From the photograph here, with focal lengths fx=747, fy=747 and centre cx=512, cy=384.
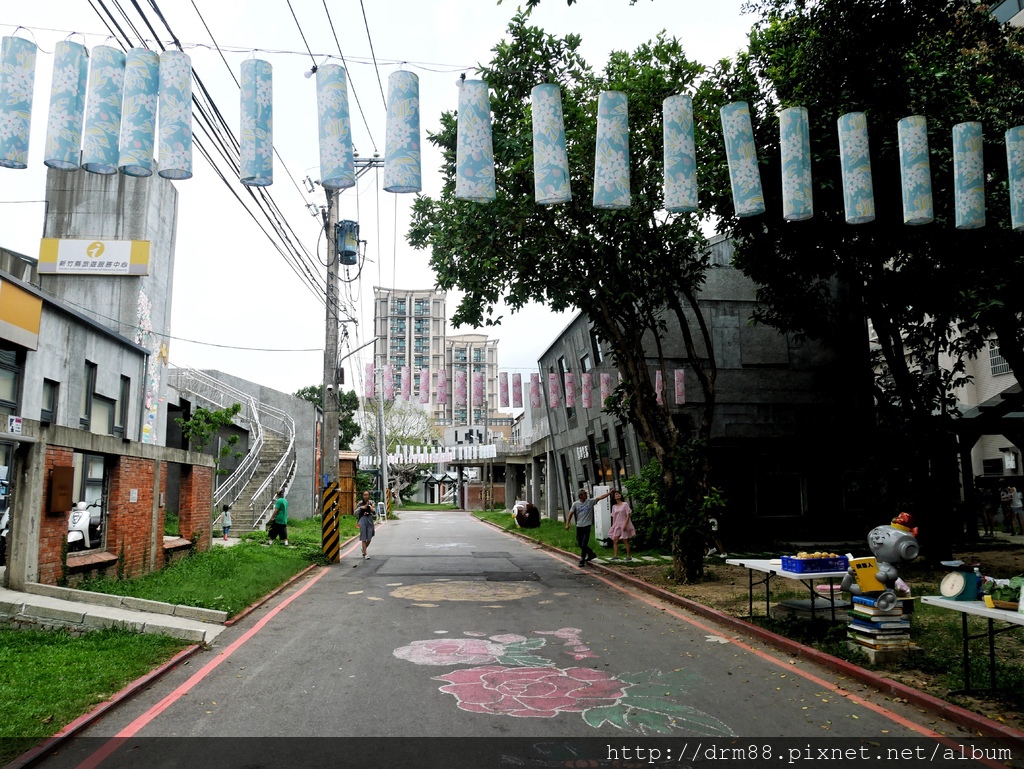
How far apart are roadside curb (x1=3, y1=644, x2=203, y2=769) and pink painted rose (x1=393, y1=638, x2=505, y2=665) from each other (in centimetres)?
238

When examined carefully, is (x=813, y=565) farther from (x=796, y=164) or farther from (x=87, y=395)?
(x=87, y=395)

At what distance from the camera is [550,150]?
26.5ft

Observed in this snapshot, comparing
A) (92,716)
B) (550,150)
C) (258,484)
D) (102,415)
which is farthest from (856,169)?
(258,484)

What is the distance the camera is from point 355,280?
21953mm

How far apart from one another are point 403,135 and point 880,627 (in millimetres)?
6925

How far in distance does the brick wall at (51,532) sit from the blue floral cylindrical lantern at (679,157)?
28.5 ft

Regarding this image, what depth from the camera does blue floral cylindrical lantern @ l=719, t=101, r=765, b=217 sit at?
8641mm

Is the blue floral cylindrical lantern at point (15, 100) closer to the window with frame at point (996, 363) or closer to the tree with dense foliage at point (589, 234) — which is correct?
the tree with dense foliage at point (589, 234)

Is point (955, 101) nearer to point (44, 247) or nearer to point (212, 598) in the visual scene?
point (212, 598)

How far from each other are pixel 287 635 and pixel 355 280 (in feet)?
45.4

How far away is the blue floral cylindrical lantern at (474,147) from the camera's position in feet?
26.3

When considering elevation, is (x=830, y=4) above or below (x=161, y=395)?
above

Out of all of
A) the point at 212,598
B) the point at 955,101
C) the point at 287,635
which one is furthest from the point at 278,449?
the point at 955,101

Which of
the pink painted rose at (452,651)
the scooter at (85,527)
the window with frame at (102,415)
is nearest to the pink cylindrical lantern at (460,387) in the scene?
the window with frame at (102,415)
